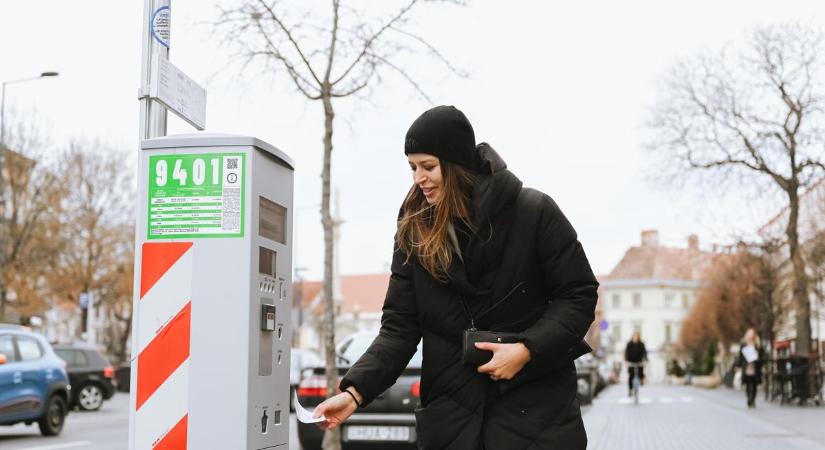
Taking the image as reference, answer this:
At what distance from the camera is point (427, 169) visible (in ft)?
10.5

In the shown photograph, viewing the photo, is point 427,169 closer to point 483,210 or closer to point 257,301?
point 483,210

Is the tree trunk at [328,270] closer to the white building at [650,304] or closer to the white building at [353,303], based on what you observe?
the white building at [353,303]

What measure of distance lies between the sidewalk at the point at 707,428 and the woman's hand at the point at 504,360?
11.0 m

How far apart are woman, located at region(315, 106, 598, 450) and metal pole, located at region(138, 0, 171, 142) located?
1.86 meters

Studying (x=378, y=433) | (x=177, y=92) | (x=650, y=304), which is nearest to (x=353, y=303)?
(x=650, y=304)

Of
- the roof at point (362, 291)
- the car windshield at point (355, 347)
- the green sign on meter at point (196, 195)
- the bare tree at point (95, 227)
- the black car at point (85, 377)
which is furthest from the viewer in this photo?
the roof at point (362, 291)

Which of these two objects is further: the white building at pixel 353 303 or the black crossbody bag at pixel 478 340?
the white building at pixel 353 303

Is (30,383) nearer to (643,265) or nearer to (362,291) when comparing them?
(643,265)

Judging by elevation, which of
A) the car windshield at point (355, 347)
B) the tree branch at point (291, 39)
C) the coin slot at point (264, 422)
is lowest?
the coin slot at point (264, 422)

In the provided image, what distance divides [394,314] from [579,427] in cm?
64

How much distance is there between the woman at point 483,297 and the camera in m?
3.08

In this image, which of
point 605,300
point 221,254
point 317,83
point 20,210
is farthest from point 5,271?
point 605,300

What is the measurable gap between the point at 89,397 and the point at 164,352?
2305 cm

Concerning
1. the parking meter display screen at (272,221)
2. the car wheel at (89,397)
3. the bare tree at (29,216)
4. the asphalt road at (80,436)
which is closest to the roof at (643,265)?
the bare tree at (29,216)
